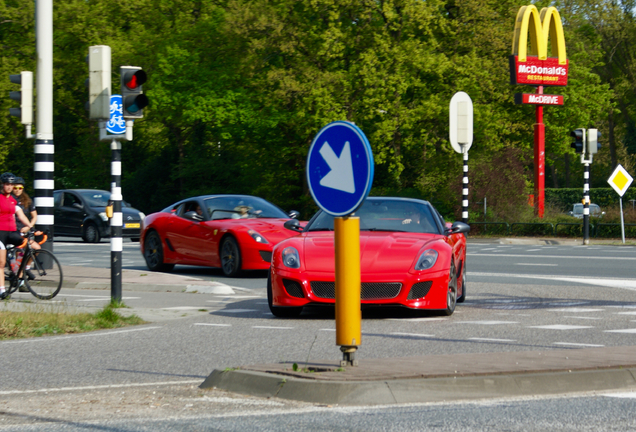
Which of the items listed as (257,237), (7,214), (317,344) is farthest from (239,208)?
(317,344)

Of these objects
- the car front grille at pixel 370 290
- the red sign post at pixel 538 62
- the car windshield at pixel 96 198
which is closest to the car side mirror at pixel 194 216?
the car front grille at pixel 370 290

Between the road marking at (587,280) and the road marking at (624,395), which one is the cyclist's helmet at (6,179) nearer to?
the road marking at (587,280)

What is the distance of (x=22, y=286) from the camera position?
13.4m

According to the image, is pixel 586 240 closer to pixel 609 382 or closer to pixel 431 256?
pixel 431 256

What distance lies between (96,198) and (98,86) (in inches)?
808

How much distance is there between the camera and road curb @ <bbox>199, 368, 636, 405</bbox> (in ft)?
19.2

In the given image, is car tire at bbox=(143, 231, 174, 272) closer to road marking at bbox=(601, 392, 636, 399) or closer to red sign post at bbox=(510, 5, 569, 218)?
road marking at bbox=(601, 392, 636, 399)

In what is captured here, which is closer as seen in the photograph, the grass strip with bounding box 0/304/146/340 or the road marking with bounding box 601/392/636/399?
the road marking with bounding box 601/392/636/399

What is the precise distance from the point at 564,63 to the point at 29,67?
28.5 m

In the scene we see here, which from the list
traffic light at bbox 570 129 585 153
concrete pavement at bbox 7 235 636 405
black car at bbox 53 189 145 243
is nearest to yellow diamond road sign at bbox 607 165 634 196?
traffic light at bbox 570 129 585 153

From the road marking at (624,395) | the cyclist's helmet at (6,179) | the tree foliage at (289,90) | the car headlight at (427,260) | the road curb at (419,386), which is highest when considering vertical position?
the tree foliage at (289,90)

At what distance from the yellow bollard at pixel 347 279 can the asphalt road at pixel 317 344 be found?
843mm

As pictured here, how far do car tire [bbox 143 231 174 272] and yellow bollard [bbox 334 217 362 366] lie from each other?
1155 cm

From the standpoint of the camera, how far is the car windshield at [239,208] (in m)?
17.0
